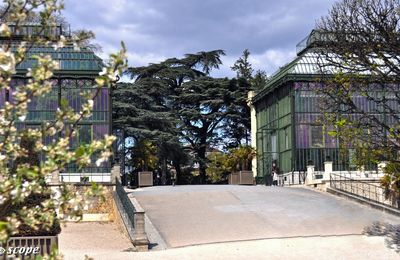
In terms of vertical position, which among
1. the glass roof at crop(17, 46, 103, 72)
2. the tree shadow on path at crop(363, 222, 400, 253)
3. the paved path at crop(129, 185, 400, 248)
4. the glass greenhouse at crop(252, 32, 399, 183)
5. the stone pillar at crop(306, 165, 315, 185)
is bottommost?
the tree shadow on path at crop(363, 222, 400, 253)

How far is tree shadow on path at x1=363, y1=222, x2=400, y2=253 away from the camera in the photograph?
1680 cm

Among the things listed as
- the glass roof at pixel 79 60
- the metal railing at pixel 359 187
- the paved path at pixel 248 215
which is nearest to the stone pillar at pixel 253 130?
the metal railing at pixel 359 187

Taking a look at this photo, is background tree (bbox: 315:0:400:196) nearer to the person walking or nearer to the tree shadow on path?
the tree shadow on path

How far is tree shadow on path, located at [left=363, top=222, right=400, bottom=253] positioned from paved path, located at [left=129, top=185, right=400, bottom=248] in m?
0.35

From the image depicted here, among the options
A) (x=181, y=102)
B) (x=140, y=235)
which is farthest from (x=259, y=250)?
(x=181, y=102)

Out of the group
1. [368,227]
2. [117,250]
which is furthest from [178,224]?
[368,227]

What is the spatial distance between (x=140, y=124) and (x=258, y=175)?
31.1ft

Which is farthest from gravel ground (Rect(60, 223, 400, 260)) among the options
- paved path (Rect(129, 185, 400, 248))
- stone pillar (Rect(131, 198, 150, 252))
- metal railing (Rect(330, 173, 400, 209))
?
metal railing (Rect(330, 173, 400, 209))

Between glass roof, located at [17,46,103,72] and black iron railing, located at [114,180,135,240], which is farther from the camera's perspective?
glass roof, located at [17,46,103,72]

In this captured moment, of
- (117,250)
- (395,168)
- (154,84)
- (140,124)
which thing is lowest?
(117,250)

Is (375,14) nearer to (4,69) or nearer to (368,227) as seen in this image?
(368,227)

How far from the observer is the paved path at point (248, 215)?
18.4 m

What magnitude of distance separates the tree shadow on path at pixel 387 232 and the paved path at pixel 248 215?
35cm

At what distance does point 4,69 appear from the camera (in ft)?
12.5
